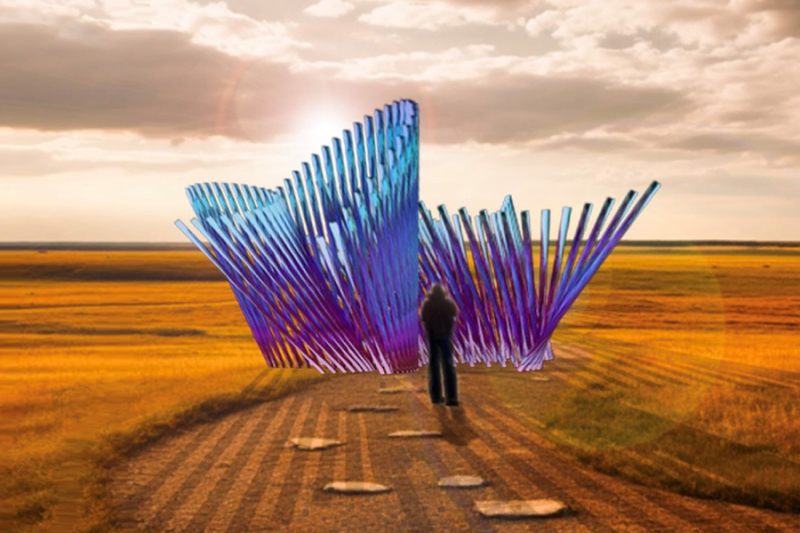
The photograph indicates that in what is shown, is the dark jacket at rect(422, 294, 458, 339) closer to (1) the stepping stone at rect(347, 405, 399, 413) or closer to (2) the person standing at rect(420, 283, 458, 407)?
(2) the person standing at rect(420, 283, 458, 407)

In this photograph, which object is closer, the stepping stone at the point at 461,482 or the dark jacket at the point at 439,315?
the dark jacket at the point at 439,315

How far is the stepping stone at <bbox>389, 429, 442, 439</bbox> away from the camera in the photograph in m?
23.8

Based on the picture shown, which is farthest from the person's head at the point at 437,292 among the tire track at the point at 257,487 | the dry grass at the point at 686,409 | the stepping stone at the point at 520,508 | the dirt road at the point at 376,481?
the stepping stone at the point at 520,508

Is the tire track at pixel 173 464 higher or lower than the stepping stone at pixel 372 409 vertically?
higher

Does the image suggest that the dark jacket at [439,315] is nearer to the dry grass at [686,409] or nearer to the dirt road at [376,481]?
→ the dry grass at [686,409]

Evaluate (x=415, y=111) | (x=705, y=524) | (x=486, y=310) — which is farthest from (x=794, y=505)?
(x=415, y=111)

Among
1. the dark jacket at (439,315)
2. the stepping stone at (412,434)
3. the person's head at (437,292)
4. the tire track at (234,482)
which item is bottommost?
the stepping stone at (412,434)

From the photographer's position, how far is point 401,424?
83.0 feet

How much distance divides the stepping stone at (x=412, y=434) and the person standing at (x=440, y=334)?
18.5 meters

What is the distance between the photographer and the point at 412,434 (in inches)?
969

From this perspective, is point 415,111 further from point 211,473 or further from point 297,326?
point 211,473

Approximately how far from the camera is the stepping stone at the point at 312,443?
22.9m

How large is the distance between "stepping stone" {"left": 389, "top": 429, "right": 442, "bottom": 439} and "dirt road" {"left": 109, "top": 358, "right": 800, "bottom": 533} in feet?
0.81

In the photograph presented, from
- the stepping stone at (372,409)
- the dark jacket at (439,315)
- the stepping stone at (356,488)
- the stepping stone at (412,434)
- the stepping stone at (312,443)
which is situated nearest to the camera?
the dark jacket at (439,315)
